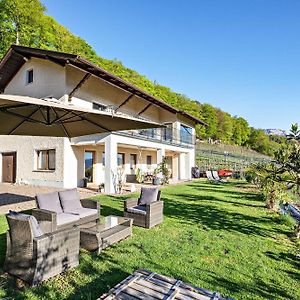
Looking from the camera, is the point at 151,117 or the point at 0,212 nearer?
the point at 0,212

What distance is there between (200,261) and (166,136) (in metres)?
17.6

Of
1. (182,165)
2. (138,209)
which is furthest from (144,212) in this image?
(182,165)

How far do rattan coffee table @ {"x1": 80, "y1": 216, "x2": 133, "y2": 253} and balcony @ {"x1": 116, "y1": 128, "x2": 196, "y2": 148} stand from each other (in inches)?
364

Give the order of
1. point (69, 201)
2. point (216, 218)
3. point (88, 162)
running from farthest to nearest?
1. point (88, 162)
2. point (216, 218)
3. point (69, 201)

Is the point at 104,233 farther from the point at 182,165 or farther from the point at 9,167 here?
the point at 182,165

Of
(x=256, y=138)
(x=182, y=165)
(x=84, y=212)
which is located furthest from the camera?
(x=256, y=138)

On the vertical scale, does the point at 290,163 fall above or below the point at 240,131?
below

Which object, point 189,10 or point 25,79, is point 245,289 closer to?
point 189,10

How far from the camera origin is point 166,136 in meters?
22.1

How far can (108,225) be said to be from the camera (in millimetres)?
5941

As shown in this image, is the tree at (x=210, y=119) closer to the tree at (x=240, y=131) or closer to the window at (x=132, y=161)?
the tree at (x=240, y=131)

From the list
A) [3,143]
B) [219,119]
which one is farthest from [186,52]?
[219,119]

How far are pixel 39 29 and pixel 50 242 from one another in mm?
31659

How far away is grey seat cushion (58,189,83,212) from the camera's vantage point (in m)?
6.66
